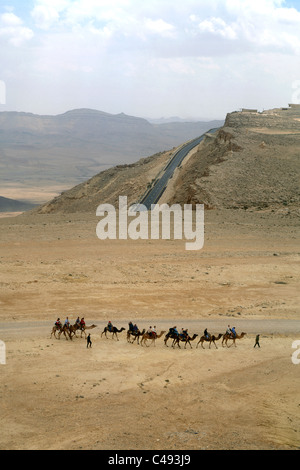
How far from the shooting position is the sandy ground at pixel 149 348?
17047mm

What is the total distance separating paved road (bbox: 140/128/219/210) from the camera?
65.6 meters

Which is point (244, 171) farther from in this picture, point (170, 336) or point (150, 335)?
point (150, 335)

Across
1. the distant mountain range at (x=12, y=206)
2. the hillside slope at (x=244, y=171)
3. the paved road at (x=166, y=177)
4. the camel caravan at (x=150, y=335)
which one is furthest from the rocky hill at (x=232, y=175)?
the camel caravan at (x=150, y=335)

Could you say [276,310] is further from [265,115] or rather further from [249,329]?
[265,115]

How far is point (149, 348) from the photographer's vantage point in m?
25.4

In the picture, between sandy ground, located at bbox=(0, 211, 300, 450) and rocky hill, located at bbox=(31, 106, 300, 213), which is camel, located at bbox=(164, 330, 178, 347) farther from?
rocky hill, located at bbox=(31, 106, 300, 213)

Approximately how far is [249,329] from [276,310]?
4.34m

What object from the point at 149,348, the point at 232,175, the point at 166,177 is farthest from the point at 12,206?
the point at 149,348

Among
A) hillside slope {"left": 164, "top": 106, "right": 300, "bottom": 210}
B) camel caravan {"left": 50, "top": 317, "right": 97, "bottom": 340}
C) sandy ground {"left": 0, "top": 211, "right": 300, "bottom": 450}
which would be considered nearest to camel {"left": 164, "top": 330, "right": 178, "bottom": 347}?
sandy ground {"left": 0, "top": 211, "right": 300, "bottom": 450}

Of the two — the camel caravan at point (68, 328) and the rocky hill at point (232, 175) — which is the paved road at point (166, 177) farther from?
the camel caravan at point (68, 328)

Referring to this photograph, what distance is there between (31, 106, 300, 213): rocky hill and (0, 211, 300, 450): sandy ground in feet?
30.5

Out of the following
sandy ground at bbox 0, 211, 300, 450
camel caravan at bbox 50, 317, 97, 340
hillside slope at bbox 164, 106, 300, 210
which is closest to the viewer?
sandy ground at bbox 0, 211, 300, 450

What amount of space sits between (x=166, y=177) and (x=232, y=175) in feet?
43.0

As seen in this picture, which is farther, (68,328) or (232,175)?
(232,175)
